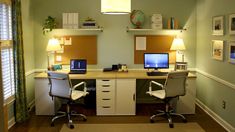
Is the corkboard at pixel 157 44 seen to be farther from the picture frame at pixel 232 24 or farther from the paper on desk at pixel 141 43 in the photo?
the picture frame at pixel 232 24

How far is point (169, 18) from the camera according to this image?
5.46m

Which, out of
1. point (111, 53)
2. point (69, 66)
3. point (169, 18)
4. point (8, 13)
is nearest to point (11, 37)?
point (8, 13)

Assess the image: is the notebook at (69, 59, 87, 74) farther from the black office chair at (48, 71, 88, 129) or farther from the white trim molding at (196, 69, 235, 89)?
the white trim molding at (196, 69, 235, 89)

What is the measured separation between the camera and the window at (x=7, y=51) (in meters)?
3.91

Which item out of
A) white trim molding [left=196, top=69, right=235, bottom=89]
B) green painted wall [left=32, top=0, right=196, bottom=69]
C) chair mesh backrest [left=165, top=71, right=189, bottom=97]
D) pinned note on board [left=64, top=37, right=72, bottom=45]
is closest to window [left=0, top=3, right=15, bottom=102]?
green painted wall [left=32, top=0, right=196, bottom=69]

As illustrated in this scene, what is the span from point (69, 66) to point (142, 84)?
1537mm

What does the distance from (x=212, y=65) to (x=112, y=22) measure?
2.07 metres

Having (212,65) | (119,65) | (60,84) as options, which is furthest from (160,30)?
(60,84)

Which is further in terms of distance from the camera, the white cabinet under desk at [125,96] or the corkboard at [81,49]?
the corkboard at [81,49]

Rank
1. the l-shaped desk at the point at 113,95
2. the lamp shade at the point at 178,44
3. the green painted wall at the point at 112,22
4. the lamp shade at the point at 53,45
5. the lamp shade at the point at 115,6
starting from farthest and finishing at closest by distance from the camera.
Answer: the green painted wall at the point at 112,22 → the lamp shade at the point at 178,44 → the lamp shade at the point at 53,45 → the l-shaped desk at the point at 113,95 → the lamp shade at the point at 115,6

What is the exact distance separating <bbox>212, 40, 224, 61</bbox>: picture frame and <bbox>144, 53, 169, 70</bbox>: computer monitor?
925mm

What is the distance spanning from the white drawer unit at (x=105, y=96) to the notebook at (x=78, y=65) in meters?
0.61

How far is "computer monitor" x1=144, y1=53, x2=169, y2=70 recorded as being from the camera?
5.22 m

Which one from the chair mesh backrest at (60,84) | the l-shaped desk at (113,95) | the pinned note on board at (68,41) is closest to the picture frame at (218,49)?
the l-shaped desk at (113,95)
